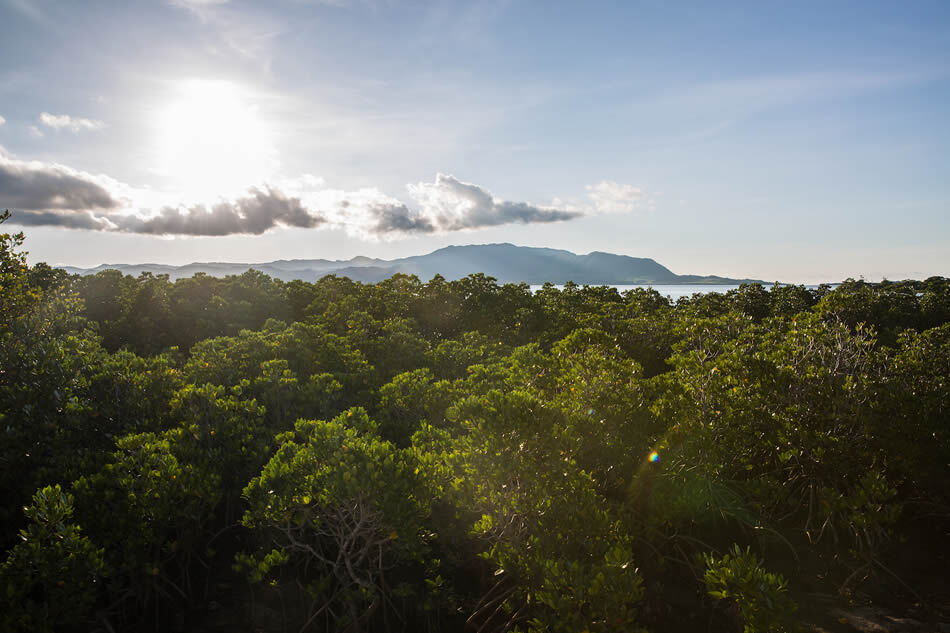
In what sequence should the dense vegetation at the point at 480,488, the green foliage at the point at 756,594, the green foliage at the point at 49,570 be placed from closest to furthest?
the green foliage at the point at 756,594, the green foliage at the point at 49,570, the dense vegetation at the point at 480,488

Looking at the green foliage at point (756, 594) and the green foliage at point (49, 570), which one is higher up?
the green foliage at point (756, 594)

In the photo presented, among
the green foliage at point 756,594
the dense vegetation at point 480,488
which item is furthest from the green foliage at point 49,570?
the green foliage at point 756,594

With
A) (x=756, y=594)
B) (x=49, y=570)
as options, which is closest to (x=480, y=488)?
(x=756, y=594)

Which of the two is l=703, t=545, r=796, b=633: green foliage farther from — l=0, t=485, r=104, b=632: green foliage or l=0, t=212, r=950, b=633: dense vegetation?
l=0, t=485, r=104, b=632: green foliage

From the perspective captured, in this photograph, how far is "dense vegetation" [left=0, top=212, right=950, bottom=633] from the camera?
25.4ft

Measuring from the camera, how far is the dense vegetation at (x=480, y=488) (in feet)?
25.4

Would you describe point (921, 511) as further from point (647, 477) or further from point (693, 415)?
point (647, 477)

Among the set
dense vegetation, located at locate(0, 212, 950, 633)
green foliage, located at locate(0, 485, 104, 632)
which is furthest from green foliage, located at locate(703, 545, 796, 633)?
green foliage, located at locate(0, 485, 104, 632)

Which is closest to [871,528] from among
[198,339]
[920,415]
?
[920,415]

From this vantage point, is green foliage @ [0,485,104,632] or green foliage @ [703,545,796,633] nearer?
green foliage @ [703,545,796,633]

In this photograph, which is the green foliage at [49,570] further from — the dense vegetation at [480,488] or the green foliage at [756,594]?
the green foliage at [756,594]

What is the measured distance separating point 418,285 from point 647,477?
82.9 feet

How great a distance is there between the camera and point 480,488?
8469mm

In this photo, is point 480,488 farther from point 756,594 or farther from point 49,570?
point 49,570
